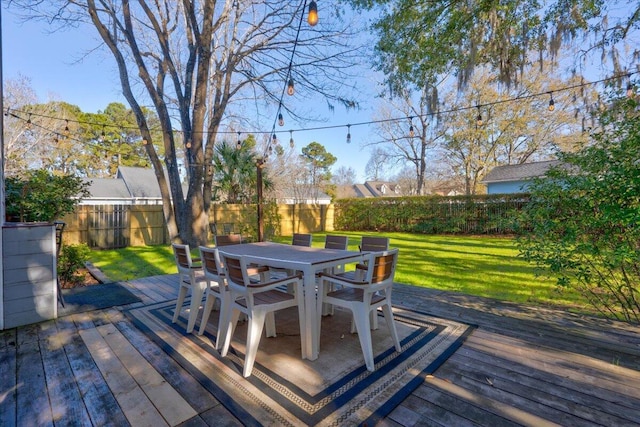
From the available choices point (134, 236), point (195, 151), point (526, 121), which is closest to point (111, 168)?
point (134, 236)

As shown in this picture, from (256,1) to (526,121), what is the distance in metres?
13.7

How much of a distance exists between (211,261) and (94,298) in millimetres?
2476

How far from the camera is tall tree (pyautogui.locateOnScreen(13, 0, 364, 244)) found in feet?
22.7

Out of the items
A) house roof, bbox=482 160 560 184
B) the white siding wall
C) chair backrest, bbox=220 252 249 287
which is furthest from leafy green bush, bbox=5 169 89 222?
house roof, bbox=482 160 560 184

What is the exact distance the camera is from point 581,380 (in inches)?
78.1

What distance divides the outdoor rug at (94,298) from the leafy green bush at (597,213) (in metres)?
4.85

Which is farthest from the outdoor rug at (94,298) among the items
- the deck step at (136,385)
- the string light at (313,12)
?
the string light at (313,12)

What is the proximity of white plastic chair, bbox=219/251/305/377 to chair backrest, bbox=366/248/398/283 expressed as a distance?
58 cm

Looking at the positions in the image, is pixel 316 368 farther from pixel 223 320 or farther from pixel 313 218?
pixel 313 218

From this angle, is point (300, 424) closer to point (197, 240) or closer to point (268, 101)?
point (197, 240)

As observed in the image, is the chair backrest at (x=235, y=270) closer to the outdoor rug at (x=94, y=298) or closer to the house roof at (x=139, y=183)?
the outdoor rug at (x=94, y=298)

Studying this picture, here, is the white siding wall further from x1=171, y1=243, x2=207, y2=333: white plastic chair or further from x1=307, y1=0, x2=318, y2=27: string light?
x1=307, y1=0, x2=318, y2=27: string light

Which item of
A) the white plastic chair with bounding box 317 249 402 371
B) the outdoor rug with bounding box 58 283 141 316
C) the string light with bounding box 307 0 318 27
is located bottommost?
the outdoor rug with bounding box 58 283 141 316

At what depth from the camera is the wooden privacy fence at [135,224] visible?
823cm
